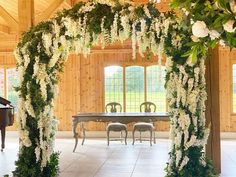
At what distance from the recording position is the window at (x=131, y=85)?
1109cm

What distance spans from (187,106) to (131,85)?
249 inches

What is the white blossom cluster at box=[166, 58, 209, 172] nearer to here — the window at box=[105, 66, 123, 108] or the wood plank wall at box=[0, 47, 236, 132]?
the wood plank wall at box=[0, 47, 236, 132]

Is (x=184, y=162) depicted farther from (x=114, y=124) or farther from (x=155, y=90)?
(x=155, y=90)

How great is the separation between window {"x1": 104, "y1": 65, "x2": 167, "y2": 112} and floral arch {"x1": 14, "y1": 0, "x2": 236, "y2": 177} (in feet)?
18.7

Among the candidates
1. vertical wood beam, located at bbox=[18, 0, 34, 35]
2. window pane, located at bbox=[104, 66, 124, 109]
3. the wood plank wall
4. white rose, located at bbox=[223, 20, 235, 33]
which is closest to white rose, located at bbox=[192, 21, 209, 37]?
white rose, located at bbox=[223, 20, 235, 33]

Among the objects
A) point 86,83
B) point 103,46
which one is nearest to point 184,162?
Result: point 103,46

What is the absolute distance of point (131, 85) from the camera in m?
11.1

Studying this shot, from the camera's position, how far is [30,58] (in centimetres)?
527

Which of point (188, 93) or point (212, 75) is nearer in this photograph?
point (188, 93)

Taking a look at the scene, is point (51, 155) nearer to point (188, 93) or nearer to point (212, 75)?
point (188, 93)

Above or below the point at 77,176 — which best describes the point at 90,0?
above

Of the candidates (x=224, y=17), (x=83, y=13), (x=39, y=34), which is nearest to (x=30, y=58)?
(x=39, y=34)

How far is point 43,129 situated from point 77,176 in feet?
3.92

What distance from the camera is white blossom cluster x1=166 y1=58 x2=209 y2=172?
4.79 m
